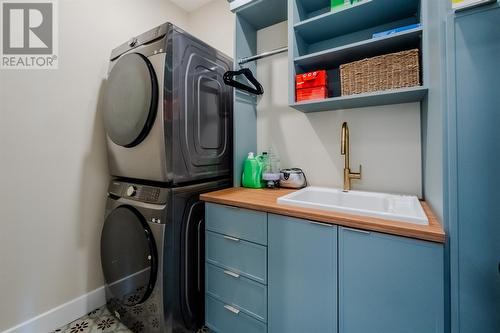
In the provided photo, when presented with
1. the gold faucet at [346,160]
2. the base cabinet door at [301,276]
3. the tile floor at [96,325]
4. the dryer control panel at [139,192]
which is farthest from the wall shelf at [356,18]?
the tile floor at [96,325]

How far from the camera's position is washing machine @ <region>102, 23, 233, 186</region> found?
1.37m

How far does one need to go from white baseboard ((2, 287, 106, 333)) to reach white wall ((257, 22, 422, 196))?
189 centimetres

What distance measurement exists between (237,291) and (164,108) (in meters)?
1.21

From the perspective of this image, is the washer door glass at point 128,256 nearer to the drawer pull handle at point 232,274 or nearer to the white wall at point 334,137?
the drawer pull handle at point 232,274

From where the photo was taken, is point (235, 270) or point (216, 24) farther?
point (216, 24)

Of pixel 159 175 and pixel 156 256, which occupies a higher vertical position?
pixel 159 175

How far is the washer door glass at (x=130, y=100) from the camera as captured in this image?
4.52 feet

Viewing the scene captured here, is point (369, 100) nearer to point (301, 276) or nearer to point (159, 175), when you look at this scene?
point (301, 276)

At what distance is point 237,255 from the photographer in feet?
4.56

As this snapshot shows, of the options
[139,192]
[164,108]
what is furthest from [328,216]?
[139,192]

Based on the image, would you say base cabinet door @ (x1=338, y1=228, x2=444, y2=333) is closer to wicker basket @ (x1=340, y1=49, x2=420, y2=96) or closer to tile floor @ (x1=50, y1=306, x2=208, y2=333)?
wicker basket @ (x1=340, y1=49, x2=420, y2=96)

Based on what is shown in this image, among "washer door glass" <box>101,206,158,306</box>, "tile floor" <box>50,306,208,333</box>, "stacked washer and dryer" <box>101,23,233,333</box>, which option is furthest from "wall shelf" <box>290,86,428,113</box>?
"tile floor" <box>50,306,208,333</box>

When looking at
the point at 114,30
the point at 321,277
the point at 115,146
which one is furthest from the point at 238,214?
the point at 114,30

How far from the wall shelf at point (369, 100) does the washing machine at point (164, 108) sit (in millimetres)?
682
